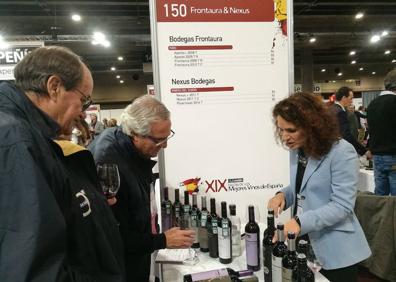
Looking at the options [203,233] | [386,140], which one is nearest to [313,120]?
[203,233]

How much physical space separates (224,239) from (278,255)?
1.33 ft

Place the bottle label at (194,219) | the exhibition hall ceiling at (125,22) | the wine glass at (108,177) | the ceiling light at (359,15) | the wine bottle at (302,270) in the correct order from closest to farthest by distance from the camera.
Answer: the wine bottle at (302,270) < the wine glass at (108,177) < the bottle label at (194,219) < the exhibition hall ceiling at (125,22) < the ceiling light at (359,15)

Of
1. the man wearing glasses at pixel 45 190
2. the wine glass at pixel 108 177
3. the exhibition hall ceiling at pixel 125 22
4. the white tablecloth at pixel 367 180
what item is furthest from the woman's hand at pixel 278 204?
the exhibition hall ceiling at pixel 125 22

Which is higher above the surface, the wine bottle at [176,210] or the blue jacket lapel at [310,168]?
the blue jacket lapel at [310,168]

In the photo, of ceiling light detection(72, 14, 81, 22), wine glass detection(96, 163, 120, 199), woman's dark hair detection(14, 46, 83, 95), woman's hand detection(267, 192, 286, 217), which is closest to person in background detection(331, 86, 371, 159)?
woman's hand detection(267, 192, 286, 217)

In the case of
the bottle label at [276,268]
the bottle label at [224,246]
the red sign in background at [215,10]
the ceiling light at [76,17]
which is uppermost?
the ceiling light at [76,17]

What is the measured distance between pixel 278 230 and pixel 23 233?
34.1 inches

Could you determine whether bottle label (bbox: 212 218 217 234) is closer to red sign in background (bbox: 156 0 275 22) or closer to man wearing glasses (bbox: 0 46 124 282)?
man wearing glasses (bbox: 0 46 124 282)

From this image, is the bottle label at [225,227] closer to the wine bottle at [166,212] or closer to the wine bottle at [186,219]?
the wine bottle at [186,219]

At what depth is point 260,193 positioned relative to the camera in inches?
88.9

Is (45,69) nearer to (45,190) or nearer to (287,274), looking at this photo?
(45,190)

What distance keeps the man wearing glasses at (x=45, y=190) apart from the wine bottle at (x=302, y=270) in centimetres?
59

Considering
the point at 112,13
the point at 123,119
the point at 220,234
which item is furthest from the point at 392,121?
the point at 112,13

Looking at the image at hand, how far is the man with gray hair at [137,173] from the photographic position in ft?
4.82
